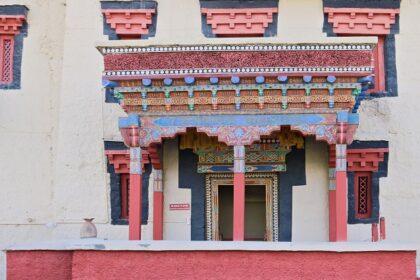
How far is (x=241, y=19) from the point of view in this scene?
1193 centimetres

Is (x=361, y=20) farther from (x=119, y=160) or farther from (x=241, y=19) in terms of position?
(x=119, y=160)

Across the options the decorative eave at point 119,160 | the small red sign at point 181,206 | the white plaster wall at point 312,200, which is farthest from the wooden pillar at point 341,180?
the decorative eave at point 119,160

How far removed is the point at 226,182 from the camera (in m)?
11.7

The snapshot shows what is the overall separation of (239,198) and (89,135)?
334cm

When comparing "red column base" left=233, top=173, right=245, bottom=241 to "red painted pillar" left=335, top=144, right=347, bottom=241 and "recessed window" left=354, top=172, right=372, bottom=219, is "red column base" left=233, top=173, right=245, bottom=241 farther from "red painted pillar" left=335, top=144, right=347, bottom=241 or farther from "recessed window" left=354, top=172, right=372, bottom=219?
"recessed window" left=354, top=172, right=372, bottom=219

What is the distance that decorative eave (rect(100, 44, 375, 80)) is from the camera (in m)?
9.61

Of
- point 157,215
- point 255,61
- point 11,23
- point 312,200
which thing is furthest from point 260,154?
point 11,23

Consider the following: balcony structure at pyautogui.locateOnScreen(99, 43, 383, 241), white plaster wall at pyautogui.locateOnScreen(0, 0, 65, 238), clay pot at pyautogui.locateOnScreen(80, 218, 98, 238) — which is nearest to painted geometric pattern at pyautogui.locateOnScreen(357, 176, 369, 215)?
balcony structure at pyautogui.locateOnScreen(99, 43, 383, 241)

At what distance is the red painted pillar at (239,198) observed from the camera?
32.0 feet

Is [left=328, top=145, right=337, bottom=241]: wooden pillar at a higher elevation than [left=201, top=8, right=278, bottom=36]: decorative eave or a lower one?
lower

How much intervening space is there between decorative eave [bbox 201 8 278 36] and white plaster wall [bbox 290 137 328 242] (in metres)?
2.08

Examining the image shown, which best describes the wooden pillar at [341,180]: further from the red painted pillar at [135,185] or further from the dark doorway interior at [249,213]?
the dark doorway interior at [249,213]

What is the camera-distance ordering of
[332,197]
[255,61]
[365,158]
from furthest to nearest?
[365,158] → [332,197] → [255,61]

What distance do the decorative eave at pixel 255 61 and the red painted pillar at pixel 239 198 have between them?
3.89 ft
